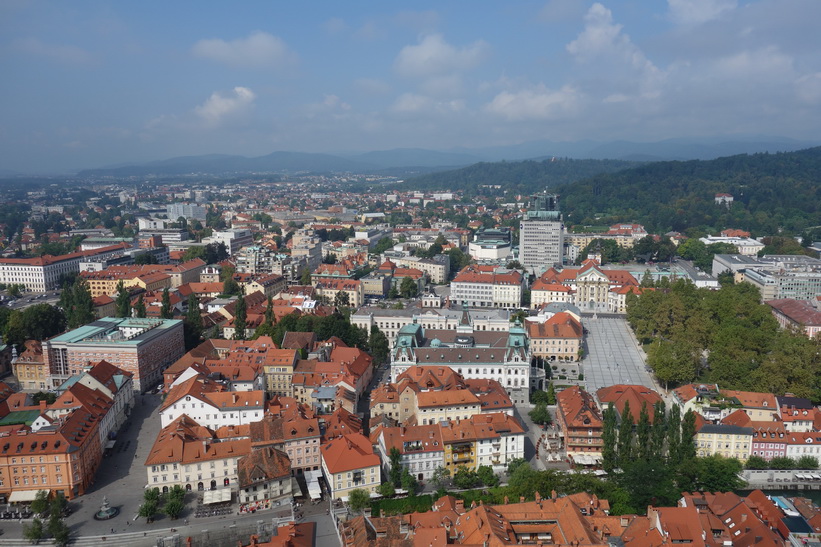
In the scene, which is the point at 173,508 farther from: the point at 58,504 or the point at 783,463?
the point at 783,463

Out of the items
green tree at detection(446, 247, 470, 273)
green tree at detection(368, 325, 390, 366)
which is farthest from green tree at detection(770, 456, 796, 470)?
green tree at detection(446, 247, 470, 273)

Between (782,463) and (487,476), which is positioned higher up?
(487,476)

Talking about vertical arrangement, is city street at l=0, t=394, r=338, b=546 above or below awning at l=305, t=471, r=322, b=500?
below

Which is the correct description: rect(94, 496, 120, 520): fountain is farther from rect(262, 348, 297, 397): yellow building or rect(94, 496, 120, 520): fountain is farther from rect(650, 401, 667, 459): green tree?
rect(650, 401, 667, 459): green tree

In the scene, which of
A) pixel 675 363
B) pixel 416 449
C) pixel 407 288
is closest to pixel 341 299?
pixel 407 288

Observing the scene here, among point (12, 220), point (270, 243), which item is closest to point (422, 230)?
point (270, 243)

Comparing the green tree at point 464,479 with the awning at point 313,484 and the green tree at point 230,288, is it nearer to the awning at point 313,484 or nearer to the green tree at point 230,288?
the awning at point 313,484

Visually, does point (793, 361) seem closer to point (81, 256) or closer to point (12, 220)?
point (81, 256)
